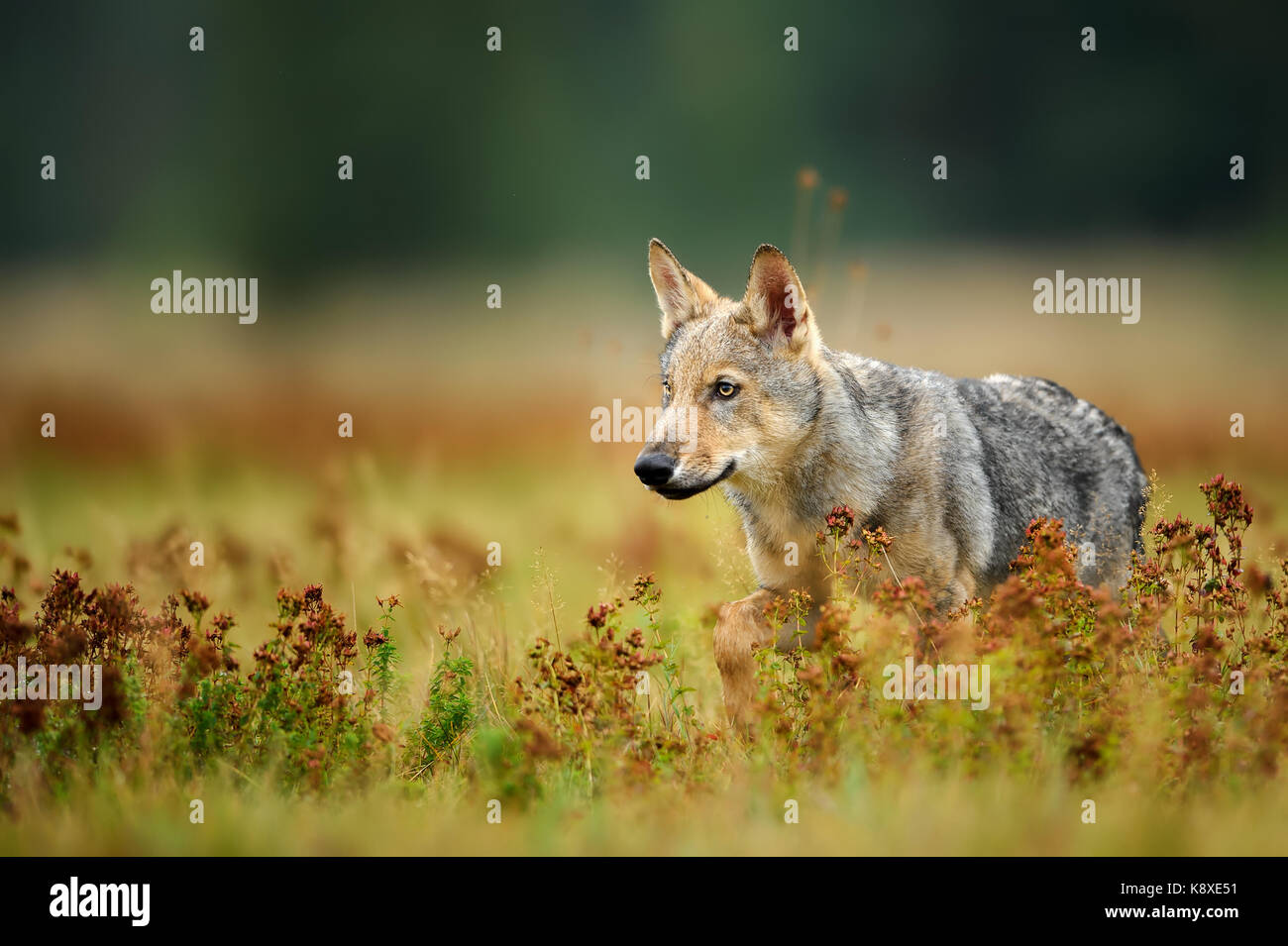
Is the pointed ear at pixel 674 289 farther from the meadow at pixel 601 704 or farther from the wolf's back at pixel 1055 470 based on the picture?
the wolf's back at pixel 1055 470

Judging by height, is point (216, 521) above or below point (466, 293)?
below

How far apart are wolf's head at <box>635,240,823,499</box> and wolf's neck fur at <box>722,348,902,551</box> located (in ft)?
0.21

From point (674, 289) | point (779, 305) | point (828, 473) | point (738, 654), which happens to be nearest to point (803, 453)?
point (828, 473)

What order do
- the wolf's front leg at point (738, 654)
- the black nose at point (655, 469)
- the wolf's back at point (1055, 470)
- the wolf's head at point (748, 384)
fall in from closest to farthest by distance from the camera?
the black nose at point (655, 469) < the wolf's front leg at point (738, 654) < the wolf's head at point (748, 384) < the wolf's back at point (1055, 470)

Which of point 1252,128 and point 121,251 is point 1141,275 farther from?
point 121,251

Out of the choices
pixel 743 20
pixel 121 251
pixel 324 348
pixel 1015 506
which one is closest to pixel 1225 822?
pixel 1015 506

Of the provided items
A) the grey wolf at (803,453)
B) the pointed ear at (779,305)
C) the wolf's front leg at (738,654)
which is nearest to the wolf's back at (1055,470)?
the grey wolf at (803,453)

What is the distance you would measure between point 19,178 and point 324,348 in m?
7.72

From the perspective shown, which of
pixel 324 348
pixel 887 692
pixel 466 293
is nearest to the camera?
pixel 887 692

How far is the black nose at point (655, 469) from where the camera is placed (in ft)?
18.1

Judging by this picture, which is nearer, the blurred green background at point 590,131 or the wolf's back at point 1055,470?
the wolf's back at point 1055,470

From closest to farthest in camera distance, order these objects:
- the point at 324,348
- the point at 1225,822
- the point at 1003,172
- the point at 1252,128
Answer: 1. the point at 1225,822
2. the point at 324,348
3. the point at 1252,128
4. the point at 1003,172

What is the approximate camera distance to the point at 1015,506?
267 inches

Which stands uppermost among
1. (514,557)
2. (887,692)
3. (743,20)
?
(743,20)
